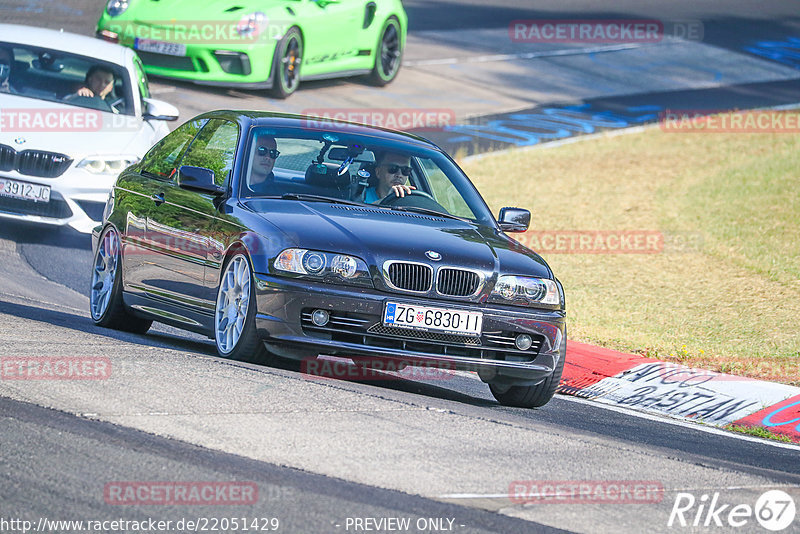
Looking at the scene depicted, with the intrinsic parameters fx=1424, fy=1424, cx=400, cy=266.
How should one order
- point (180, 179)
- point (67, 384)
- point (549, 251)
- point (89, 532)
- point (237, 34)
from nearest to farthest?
point (89, 532) < point (67, 384) < point (180, 179) < point (549, 251) < point (237, 34)

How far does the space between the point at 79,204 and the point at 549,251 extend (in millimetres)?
5360

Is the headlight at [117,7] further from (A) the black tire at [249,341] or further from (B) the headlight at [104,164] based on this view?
(A) the black tire at [249,341]

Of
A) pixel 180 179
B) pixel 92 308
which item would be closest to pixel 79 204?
pixel 92 308

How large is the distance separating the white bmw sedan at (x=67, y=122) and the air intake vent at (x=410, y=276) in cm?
602

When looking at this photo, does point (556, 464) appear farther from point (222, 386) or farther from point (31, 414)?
point (31, 414)

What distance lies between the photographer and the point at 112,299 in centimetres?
935

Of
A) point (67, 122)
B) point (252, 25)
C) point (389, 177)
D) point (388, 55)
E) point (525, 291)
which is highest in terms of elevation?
point (252, 25)

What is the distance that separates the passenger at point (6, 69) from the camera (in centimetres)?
1377

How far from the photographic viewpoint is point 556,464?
6238 mm

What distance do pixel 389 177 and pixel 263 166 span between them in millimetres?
796

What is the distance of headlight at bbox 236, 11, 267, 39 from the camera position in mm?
18625
